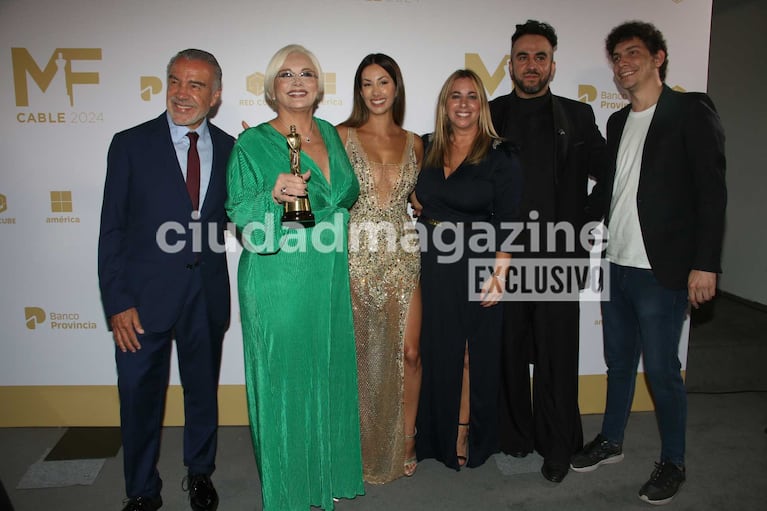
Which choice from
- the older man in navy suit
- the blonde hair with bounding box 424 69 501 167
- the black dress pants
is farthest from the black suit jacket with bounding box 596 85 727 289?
the older man in navy suit

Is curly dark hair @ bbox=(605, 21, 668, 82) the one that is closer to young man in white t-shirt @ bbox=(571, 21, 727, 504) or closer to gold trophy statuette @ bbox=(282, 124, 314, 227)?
young man in white t-shirt @ bbox=(571, 21, 727, 504)

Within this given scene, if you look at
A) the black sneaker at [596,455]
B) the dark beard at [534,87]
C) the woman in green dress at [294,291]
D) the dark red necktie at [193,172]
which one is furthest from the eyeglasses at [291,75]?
the black sneaker at [596,455]

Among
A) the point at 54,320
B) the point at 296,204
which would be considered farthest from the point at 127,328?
the point at 54,320

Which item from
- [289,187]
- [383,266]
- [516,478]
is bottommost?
[516,478]

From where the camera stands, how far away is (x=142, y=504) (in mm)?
2656

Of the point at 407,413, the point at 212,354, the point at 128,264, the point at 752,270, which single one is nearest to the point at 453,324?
the point at 407,413

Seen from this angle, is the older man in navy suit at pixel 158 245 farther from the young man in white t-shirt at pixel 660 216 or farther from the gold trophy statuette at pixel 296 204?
the young man in white t-shirt at pixel 660 216

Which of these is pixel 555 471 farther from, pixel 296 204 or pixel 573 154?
pixel 296 204

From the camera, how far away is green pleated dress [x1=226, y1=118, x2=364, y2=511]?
2357 millimetres

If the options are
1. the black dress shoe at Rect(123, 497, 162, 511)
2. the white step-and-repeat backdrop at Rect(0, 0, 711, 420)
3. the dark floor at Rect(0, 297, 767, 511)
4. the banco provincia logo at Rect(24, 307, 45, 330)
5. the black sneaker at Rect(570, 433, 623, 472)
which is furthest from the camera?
the banco provincia logo at Rect(24, 307, 45, 330)

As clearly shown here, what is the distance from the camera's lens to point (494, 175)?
2746 mm

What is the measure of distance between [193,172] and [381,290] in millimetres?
1035

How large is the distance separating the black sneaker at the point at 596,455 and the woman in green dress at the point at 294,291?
1.37m

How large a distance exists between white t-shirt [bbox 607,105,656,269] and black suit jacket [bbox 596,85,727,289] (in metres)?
0.06
